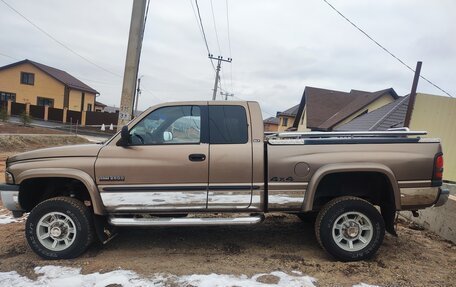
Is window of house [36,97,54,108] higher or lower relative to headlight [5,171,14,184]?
higher

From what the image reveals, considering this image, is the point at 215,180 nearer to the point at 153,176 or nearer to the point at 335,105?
the point at 153,176

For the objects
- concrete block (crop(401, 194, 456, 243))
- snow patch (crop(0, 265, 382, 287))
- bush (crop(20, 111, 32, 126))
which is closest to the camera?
snow patch (crop(0, 265, 382, 287))

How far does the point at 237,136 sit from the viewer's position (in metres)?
4.84

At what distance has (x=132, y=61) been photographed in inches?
334

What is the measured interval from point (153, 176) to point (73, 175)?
93cm

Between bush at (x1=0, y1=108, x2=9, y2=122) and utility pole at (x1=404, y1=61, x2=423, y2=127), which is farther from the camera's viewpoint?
bush at (x1=0, y1=108, x2=9, y2=122)

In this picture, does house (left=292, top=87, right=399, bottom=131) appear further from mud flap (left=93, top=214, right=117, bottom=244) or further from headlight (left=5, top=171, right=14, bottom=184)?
headlight (left=5, top=171, right=14, bottom=184)

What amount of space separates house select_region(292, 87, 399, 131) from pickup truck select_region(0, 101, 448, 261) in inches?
940

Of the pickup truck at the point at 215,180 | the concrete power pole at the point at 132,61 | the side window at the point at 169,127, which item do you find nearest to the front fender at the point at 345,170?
the pickup truck at the point at 215,180

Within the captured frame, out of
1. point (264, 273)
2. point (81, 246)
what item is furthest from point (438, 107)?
point (81, 246)

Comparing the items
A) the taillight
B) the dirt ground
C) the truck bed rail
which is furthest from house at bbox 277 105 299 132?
the taillight

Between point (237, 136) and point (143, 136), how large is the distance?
1153 millimetres

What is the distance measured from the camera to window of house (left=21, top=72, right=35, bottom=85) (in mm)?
A: 44875

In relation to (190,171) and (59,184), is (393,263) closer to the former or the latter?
(190,171)
